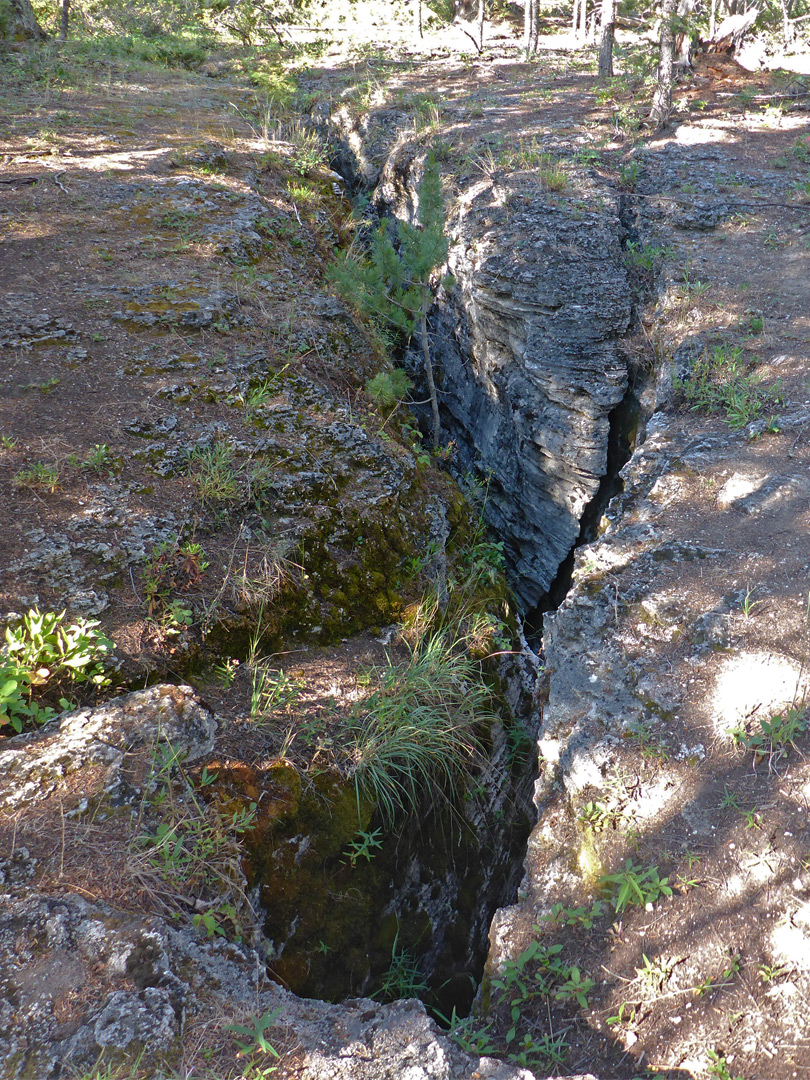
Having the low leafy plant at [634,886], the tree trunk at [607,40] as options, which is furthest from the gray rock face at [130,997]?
the tree trunk at [607,40]

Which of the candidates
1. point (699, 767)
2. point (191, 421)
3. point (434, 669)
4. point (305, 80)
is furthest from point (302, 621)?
point (305, 80)

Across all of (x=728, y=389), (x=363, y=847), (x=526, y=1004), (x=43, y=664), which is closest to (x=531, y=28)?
(x=728, y=389)

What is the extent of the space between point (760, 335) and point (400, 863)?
17.5 ft

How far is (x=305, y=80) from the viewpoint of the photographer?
45.2 ft

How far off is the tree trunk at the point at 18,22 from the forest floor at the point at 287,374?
332 centimetres

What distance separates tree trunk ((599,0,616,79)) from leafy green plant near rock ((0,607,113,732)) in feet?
41.8

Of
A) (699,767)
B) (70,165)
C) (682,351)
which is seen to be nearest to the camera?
(699,767)

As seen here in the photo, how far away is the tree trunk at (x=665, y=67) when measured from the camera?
855 cm

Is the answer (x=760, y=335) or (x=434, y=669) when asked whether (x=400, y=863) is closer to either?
(x=434, y=669)

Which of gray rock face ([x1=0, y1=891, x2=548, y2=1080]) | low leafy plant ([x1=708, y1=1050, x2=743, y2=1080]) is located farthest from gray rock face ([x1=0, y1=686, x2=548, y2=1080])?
low leafy plant ([x1=708, y1=1050, x2=743, y2=1080])

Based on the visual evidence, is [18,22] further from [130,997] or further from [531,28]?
[130,997]

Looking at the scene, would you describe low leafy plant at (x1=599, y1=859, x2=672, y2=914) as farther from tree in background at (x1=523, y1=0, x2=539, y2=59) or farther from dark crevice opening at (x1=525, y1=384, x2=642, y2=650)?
tree in background at (x1=523, y1=0, x2=539, y2=59)

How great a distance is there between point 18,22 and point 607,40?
39.5 ft

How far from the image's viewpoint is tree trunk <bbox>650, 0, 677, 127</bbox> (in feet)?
28.0
